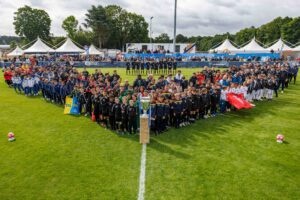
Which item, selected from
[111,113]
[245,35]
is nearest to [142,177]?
[111,113]

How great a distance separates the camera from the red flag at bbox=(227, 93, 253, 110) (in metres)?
14.3

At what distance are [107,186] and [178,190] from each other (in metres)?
1.83

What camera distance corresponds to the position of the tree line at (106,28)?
266 ft

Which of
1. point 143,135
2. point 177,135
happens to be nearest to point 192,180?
point 143,135

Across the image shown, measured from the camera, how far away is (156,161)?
28.7ft

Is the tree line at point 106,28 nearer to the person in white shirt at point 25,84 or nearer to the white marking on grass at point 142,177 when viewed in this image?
the person in white shirt at point 25,84

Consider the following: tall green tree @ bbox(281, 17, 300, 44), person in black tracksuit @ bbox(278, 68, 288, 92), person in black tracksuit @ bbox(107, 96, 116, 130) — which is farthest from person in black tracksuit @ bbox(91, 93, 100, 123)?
tall green tree @ bbox(281, 17, 300, 44)

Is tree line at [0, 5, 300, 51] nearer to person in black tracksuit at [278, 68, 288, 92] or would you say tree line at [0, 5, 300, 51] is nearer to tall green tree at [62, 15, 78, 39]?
tall green tree at [62, 15, 78, 39]

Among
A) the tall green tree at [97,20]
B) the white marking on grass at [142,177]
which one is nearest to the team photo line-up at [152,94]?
the white marking on grass at [142,177]

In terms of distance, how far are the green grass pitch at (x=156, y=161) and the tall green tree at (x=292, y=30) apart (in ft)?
252

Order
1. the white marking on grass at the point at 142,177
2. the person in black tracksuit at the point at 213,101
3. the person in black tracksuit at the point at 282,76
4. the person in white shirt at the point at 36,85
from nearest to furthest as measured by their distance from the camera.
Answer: the white marking on grass at the point at 142,177
the person in black tracksuit at the point at 213,101
the person in white shirt at the point at 36,85
the person in black tracksuit at the point at 282,76

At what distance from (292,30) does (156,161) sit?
85382mm

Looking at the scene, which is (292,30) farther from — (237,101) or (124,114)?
(124,114)

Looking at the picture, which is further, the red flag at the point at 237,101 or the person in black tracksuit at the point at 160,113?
the red flag at the point at 237,101
